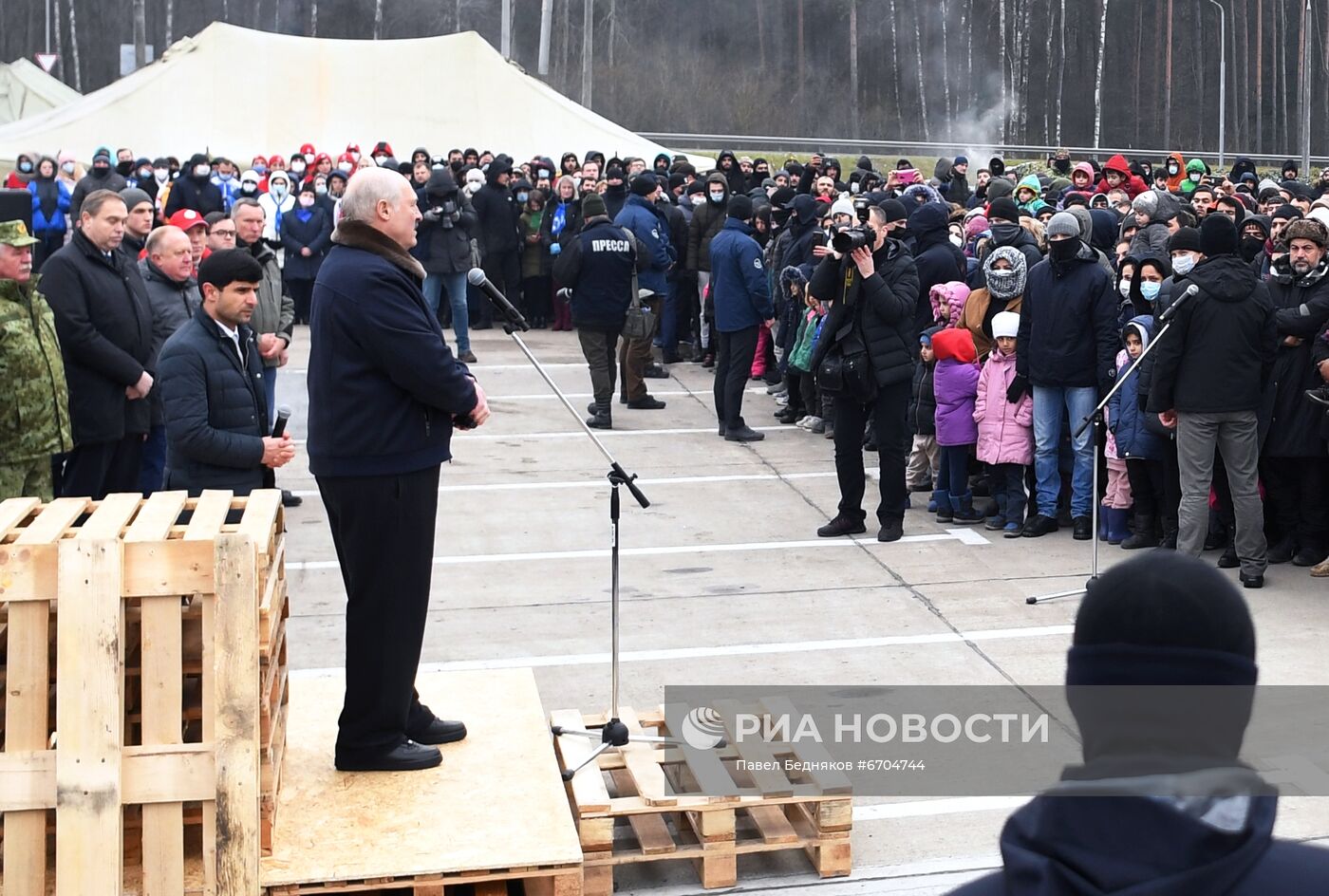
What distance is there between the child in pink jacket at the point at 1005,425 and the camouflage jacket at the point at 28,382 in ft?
18.4

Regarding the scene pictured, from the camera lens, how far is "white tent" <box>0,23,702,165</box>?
82.1 ft

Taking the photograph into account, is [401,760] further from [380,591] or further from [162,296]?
[162,296]

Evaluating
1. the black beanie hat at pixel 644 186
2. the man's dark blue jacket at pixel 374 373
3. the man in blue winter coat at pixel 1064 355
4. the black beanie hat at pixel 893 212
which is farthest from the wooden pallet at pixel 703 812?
the black beanie hat at pixel 644 186

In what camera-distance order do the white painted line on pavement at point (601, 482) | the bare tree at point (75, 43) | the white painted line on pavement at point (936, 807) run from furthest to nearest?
the bare tree at point (75, 43) < the white painted line on pavement at point (601, 482) < the white painted line on pavement at point (936, 807)

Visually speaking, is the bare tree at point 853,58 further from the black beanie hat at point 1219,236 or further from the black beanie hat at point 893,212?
the black beanie hat at point 1219,236

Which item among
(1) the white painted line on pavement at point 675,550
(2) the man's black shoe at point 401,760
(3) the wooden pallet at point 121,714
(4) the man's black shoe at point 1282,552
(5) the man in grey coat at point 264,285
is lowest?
(1) the white painted line on pavement at point 675,550

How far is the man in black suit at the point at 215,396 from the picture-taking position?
20.4 ft

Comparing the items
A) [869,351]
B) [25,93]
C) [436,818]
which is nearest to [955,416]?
[869,351]

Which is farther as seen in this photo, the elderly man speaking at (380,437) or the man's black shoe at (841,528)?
the man's black shoe at (841,528)

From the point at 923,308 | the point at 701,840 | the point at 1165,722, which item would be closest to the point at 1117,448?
the point at 923,308

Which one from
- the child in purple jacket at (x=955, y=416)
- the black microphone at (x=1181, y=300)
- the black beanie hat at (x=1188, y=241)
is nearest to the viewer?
the black microphone at (x=1181, y=300)

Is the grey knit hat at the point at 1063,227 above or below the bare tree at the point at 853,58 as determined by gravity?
below

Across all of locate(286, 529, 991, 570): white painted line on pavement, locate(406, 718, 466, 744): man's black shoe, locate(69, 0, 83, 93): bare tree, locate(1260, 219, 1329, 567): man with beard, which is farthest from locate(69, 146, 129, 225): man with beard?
locate(69, 0, 83, 93): bare tree

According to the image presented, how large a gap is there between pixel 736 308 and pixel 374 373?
302 inches
